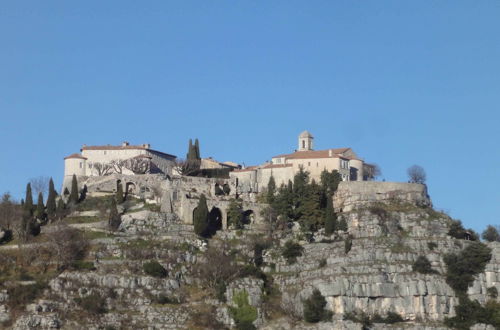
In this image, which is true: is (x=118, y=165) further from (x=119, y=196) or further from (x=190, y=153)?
(x=119, y=196)

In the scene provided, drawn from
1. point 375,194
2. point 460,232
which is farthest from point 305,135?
point 460,232

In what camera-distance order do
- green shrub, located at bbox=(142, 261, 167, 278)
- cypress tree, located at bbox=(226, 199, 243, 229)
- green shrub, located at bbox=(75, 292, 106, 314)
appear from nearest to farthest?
green shrub, located at bbox=(75, 292, 106, 314), green shrub, located at bbox=(142, 261, 167, 278), cypress tree, located at bbox=(226, 199, 243, 229)

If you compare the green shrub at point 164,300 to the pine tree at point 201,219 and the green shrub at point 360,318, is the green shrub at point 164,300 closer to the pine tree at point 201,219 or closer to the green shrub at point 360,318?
the pine tree at point 201,219

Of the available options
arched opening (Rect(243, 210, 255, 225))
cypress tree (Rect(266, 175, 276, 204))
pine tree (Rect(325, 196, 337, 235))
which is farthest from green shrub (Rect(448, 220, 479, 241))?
arched opening (Rect(243, 210, 255, 225))

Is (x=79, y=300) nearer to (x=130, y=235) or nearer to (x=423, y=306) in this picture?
(x=130, y=235)

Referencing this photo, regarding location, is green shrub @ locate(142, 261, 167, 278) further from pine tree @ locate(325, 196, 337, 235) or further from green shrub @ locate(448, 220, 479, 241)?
green shrub @ locate(448, 220, 479, 241)

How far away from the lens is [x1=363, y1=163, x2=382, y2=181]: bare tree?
399 ft

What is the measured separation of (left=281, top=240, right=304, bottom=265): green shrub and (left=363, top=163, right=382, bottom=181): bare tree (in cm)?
2106

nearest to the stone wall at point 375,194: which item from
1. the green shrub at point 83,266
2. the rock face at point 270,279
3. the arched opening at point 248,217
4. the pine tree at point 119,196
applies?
the rock face at point 270,279

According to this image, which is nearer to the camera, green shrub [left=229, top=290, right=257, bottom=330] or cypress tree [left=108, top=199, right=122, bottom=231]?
green shrub [left=229, top=290, right=257, bottom=330]

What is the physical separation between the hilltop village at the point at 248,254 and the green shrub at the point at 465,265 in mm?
146

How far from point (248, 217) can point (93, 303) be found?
22966 millimetres

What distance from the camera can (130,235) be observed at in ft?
343

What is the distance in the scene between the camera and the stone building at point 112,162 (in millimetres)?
121000
